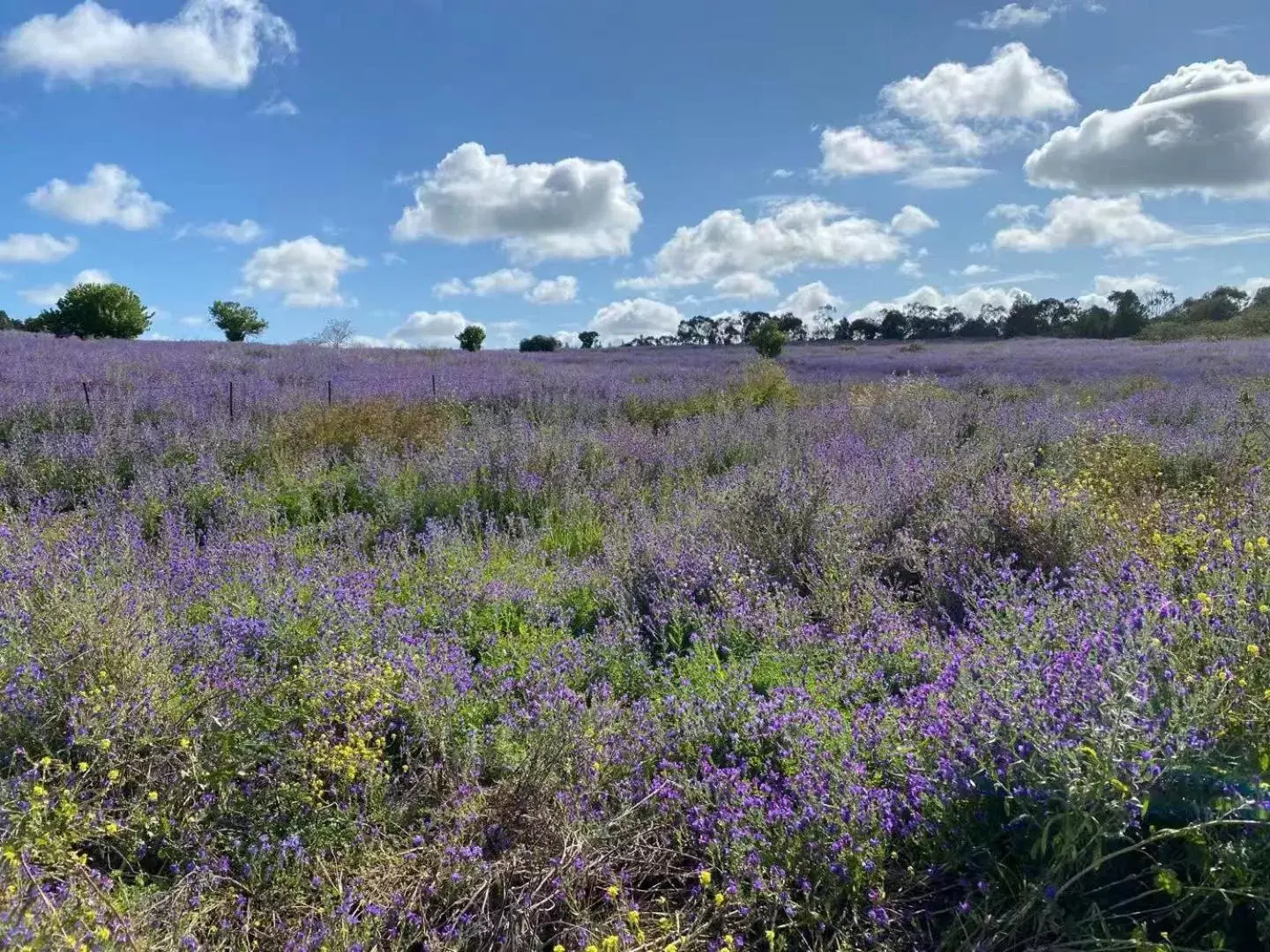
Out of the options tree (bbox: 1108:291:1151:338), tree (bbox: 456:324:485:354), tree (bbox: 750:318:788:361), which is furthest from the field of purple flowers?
tree (bbox: 1108:291:1151:338)

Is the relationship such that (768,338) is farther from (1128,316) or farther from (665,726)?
(1128,316)

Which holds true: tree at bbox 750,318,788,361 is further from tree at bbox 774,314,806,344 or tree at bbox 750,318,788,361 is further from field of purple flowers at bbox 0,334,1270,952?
tree at bbox 774,314,806,344

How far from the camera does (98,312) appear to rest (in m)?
33.6

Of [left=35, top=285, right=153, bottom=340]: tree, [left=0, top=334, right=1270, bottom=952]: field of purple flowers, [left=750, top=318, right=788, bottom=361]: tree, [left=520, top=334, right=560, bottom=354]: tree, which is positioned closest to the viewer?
[left=0, top=334, right=1270, bottom=952]: field of purple flowers

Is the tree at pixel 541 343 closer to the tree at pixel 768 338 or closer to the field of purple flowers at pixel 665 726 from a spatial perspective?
the tree at pixel 768 338

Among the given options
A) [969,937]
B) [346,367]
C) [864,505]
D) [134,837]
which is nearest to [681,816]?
[969,937]

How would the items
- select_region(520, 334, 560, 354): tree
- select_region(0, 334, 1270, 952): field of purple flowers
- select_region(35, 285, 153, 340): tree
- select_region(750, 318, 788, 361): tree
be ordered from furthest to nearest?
select_region(520, 334, 560, 354): tree, select_region(35, 285, 153, 340): tree, select_region(750, 318, 788, 361): tree, select_region(0, 334, 1270, 952): field of purple flowers

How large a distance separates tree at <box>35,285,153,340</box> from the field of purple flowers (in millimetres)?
34860

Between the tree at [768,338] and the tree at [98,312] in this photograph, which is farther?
the tree at [98,312]

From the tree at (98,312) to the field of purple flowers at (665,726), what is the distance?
34.9 meters

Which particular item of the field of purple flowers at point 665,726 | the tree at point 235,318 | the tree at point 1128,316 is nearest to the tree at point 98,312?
the tree at point 235,318

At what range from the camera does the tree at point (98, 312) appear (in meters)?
33.6

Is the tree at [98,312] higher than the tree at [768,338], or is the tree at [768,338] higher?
the tree at [98,312]

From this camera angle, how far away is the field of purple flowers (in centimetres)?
190
